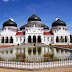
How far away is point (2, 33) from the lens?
42.3 metres

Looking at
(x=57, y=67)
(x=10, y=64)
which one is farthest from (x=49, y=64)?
(x=10, y=64)

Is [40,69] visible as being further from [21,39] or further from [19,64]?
[21,39]

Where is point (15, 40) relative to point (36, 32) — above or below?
below

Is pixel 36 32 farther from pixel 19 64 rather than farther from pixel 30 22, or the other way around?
pixel 19 64

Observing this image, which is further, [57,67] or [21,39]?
[21,39]

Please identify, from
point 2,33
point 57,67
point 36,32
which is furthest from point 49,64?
point 2,33

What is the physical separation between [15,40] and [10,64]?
3387 cm

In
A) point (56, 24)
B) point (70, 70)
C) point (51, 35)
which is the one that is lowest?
point (70, 70)

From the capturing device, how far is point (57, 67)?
313 inches

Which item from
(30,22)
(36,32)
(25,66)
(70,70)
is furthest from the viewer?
(30,22)

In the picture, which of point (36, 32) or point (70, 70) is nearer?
point (70, 70)

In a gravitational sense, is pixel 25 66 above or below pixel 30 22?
below

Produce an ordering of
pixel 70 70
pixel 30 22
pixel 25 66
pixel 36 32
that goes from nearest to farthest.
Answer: pixel 70 70, pixel 25 66, pixel 36 32, pixel 30 22

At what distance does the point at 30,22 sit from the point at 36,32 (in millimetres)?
7440
